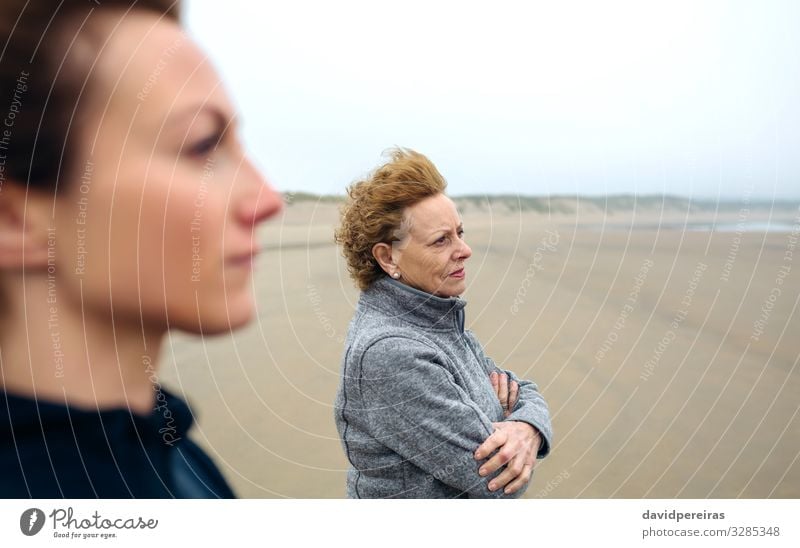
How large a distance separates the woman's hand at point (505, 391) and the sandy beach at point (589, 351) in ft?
1.56

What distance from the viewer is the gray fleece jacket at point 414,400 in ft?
4.16

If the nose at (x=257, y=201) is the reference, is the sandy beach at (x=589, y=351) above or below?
below

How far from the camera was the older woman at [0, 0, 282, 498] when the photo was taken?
1.64 m

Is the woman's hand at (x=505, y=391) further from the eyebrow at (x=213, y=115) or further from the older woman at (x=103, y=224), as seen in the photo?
the eyebrow at (x=213, y=115)

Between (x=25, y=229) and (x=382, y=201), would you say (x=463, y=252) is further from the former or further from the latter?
(x=25, y=229)

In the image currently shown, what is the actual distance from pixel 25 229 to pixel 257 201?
1.72 feet

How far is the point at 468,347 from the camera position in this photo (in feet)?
4.82

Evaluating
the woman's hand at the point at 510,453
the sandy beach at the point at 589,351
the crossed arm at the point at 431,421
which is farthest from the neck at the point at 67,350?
the woman's hand at the point at 510,453

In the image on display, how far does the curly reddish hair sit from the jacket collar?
0.05 meters
